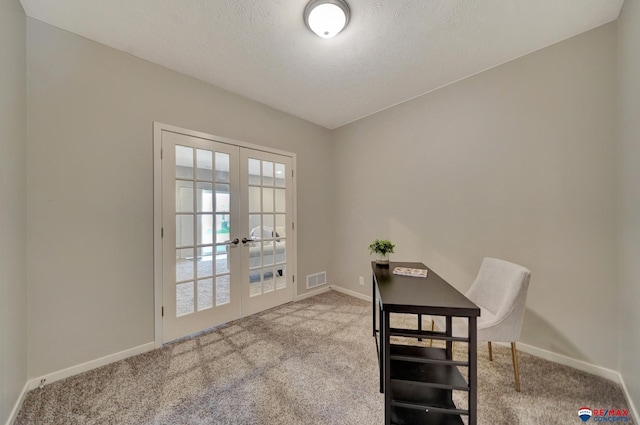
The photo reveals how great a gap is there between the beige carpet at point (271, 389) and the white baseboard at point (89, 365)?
0.16ft

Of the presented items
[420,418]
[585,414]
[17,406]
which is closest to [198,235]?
[17,406]

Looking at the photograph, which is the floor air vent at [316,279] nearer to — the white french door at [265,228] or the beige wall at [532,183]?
the white french door at [265,228]

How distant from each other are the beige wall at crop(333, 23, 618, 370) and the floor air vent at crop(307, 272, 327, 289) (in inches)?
48.9

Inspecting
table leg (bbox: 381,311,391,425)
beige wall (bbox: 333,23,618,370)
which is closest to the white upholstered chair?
beige wall (bbox: 333,23,618,370)

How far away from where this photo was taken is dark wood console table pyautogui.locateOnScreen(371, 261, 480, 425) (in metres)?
1.14

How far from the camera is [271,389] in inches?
66.1

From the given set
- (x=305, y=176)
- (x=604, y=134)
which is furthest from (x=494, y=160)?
(x=305, y=176)

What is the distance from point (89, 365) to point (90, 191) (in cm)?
139

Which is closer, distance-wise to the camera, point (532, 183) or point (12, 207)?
point (12, 207)

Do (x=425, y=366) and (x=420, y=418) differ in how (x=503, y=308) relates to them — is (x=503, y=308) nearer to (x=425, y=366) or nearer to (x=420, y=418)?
(x=425, y=366)

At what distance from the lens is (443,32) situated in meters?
1.86

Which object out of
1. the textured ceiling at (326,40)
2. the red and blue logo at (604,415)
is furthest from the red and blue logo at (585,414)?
the textured ceiling at (326,40)

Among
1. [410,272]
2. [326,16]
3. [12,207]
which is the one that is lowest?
[410,272]

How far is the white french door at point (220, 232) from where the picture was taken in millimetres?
2326
